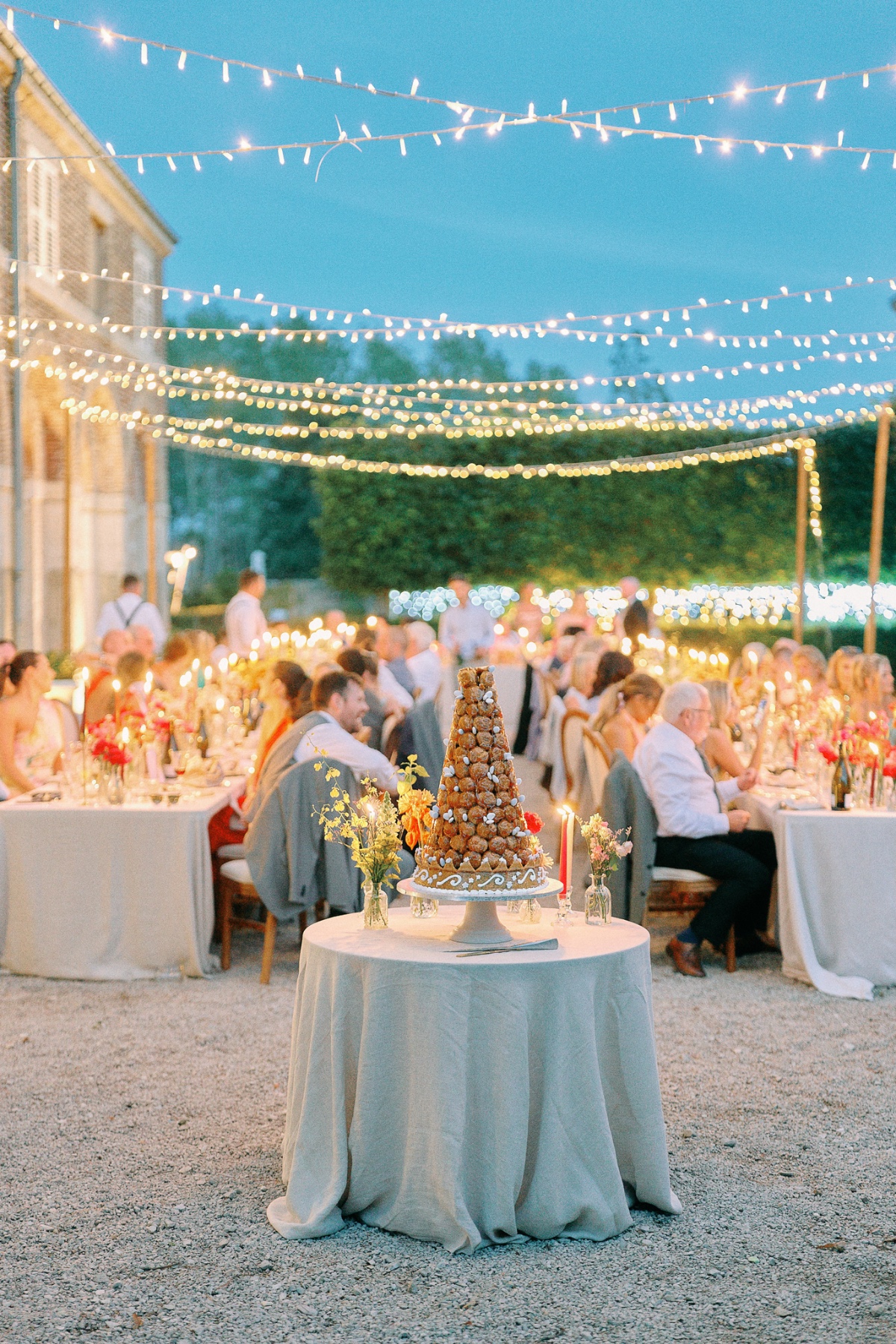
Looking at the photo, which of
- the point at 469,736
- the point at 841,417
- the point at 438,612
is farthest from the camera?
the point at 438,612

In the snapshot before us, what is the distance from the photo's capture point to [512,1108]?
3.53 metres

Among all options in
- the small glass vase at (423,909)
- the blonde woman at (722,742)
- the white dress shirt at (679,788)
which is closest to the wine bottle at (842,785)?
the white dress shirt at (679,788)

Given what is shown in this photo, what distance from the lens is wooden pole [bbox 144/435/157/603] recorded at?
72.0 ft

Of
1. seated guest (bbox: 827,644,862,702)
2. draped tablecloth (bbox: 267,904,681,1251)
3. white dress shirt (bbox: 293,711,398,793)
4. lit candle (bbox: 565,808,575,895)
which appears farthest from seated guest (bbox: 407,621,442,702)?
draped tablecloth (bbox: 267,904,681,1251)

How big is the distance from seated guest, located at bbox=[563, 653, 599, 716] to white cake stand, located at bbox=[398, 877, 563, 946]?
6.03 meters

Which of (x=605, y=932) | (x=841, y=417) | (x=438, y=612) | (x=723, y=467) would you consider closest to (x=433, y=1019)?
(x=605, y=932)

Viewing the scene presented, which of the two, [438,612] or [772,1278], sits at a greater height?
[438,612]

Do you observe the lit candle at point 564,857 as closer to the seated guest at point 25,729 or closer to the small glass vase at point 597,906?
the small glass vase at point 597,906

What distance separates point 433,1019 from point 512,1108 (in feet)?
0.96

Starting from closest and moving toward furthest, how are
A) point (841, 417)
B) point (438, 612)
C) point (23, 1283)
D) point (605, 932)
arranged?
point (23, 1283), point (605, 932), point (841, 417), point (438, 612)

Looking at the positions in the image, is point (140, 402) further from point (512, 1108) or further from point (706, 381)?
point (706, 381)

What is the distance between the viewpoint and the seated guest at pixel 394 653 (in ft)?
36.1

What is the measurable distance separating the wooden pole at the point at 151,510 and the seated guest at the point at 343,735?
15.7 metres

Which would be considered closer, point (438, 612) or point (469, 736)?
point (469, 736)
